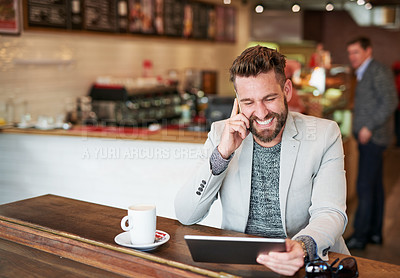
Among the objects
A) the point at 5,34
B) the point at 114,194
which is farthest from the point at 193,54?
the point at 114,194

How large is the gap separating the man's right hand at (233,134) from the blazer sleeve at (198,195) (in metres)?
0.10

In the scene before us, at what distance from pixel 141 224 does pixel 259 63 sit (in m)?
0.79

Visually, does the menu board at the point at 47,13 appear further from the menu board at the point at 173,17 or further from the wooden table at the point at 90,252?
the wooden table at the point at 90,252

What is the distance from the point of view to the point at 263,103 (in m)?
1.91

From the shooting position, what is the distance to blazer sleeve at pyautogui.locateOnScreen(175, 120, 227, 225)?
1966 mm

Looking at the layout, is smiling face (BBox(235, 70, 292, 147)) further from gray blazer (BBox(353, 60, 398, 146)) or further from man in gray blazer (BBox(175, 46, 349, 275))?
gray blazer (BBox(353, 60, 398, 146))

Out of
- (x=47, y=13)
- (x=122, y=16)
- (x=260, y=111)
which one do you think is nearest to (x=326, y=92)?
(x=122, y=16)

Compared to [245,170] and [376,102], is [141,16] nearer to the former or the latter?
[376,102]

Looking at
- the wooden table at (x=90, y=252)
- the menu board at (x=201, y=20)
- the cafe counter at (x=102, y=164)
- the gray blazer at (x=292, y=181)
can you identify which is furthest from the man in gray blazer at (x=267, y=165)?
the menu board at (x=201, y=20)

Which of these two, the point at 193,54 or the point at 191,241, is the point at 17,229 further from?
the point at 193,54

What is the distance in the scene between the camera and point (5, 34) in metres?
4.29

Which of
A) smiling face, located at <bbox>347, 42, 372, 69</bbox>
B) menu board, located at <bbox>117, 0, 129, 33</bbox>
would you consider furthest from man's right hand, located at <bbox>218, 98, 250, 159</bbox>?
menu board, located at <bbox>117, 0, 129, 33</bbox>

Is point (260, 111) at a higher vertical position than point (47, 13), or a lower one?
lower

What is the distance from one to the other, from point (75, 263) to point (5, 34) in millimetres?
3311
